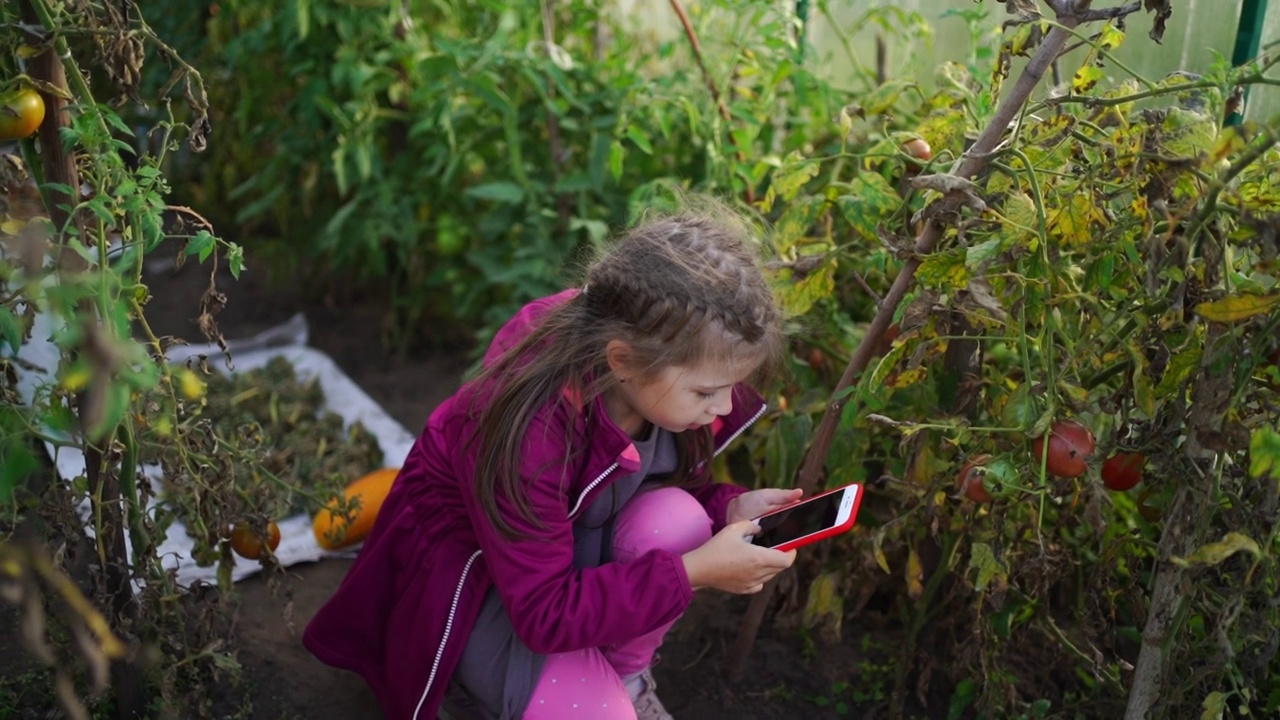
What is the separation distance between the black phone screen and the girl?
0.05 meters

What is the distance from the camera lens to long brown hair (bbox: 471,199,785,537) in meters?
1.30

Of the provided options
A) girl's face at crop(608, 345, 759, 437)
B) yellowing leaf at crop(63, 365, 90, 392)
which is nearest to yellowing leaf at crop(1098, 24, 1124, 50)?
girl's face at crop(608, 345, 759, 437)

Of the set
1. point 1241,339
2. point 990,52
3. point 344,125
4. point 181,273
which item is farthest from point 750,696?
point 181,273

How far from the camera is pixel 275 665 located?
1.71m

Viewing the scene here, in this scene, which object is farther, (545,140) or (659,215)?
(545,140)

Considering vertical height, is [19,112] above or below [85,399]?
above

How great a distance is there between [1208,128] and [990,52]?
750mm

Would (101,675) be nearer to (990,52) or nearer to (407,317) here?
(990,52)

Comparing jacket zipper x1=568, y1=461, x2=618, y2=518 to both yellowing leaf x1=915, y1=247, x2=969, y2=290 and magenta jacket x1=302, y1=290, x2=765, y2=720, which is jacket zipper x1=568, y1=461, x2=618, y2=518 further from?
yellowing leaf x1=915, y1=247, x2=969, y2=290

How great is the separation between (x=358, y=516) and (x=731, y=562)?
78cm

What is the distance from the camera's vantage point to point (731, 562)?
1.36 m

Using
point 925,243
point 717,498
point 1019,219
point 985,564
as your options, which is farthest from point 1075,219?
point 717,498

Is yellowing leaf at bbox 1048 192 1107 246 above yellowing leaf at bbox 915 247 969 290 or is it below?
above

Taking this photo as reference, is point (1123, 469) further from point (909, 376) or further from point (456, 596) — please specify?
point (456, 596)
